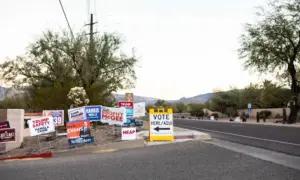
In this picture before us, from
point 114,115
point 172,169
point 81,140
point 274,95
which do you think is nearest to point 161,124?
point 81,140

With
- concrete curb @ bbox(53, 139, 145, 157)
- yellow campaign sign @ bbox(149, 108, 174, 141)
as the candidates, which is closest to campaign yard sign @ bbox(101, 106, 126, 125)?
concrete curb @ bbox(53, 139, 145, 157)

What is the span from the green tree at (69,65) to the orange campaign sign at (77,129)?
3276 centimetres

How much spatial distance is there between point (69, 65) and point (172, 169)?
5212 cm

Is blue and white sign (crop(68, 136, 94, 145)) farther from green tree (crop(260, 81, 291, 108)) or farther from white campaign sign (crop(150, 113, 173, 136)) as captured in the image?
green tree (crop(260, 81, 291, 108))

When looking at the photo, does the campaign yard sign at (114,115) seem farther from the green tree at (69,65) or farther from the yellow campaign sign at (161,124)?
the green tree at (69,65)

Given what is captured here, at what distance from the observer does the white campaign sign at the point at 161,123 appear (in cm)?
2706

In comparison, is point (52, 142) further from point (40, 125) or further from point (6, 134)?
point (40, 125)

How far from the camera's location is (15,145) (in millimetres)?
39031

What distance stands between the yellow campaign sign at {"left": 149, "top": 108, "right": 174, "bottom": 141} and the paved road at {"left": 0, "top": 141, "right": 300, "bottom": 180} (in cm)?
566

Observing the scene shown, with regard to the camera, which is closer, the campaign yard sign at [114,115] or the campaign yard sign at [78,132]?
the campaign yard sign at [78,132]

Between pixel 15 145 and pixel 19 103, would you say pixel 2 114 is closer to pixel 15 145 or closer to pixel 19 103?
pixel 15 145

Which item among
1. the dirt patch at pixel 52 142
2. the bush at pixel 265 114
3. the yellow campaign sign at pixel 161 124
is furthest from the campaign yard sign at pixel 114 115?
the bush at pixel 265 114

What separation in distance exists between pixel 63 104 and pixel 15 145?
1774 cm

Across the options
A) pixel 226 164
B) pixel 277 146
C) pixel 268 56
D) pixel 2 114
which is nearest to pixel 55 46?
pixel 268 56
